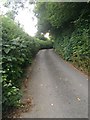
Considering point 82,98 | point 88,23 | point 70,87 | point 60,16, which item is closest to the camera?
point 82,98

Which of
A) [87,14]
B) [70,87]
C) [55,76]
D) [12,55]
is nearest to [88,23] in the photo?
[87,14]

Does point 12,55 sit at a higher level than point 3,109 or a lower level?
higher

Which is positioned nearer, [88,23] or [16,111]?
[16,111]

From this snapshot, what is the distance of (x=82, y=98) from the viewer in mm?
7902

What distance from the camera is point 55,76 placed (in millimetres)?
11781

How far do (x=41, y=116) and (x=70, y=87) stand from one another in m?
3.16

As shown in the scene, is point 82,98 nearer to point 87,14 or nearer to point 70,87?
point 70,87

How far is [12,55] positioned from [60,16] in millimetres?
8661

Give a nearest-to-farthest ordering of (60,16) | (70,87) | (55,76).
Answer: (70,87), (55,76), (60,16)

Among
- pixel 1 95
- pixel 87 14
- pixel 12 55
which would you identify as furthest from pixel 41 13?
pixel 1 95

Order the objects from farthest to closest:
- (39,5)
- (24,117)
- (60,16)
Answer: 1. (39,5)
2. (60,16)
3. (24,117)

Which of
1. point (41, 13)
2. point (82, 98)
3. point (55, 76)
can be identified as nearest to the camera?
point (82, 98)

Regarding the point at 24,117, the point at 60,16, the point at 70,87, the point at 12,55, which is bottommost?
the point at 24,117

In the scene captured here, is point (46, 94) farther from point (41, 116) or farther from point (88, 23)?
point (88, 23)
